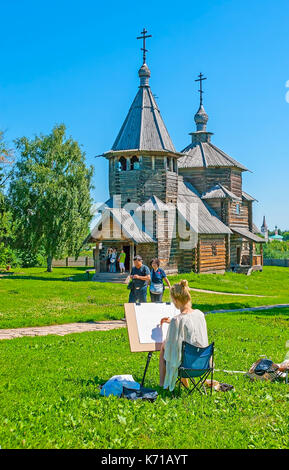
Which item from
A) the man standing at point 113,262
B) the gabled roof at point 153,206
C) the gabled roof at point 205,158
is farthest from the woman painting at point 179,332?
the gabled roof at point 205,158

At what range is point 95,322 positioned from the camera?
14.6 m

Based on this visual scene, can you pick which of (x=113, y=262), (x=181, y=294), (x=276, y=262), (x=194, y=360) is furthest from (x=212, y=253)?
(x=194, y=360)

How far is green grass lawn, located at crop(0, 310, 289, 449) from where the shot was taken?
5.20 m

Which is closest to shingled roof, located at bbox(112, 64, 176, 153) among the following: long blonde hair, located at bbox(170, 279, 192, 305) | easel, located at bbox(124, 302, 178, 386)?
easel, located at bbox(124, 302, 178, 386)

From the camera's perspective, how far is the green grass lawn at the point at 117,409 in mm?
5203

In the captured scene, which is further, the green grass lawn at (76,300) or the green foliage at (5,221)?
the green foliage at (5,221)

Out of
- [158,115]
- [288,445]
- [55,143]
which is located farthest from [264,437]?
[55,143]

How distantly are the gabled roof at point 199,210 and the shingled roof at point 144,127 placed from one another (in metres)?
4.45

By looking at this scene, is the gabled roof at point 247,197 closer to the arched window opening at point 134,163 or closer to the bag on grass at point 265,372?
the arched window opening at point 134,163

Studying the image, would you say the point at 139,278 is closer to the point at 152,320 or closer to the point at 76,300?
the point at 152,320

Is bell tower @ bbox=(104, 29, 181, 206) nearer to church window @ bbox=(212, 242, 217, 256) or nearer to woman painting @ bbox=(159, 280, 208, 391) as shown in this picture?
church window @ bbox=(212, 242, 217, 256)

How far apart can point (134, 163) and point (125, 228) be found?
5.25 metres

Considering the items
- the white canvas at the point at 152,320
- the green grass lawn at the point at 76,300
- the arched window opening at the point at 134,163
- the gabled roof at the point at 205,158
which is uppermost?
the gabled roof at the point at 205,158

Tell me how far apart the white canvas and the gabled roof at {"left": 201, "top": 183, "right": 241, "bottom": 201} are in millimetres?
32206
